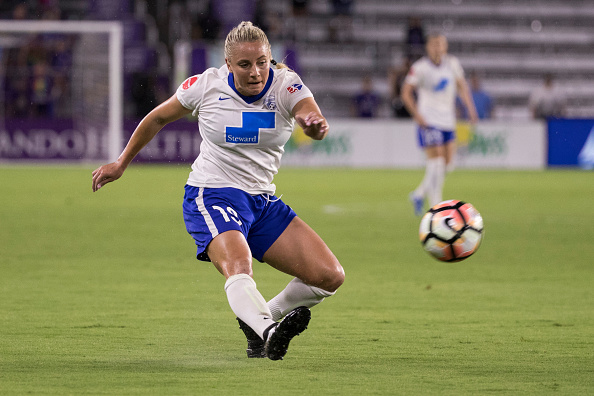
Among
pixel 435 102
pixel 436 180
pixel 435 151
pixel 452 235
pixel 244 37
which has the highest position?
pixel 244 37

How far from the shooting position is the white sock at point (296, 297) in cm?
522

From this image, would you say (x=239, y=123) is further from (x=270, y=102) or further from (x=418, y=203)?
(x=418, y=203)

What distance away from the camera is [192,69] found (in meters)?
24.0

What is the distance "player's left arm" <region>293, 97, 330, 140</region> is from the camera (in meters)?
4.52

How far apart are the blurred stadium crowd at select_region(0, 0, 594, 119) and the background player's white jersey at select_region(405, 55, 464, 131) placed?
10986 millimetres

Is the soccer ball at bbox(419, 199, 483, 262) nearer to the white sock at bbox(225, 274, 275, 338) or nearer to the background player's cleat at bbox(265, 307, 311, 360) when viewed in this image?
the white sock at bbox(225, 274, 275, 338)

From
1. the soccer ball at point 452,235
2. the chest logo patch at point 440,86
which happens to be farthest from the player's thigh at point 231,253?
the chest logo patch at point 440,86

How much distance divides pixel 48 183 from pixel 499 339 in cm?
1383

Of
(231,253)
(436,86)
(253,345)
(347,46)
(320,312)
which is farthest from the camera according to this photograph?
(347,46)

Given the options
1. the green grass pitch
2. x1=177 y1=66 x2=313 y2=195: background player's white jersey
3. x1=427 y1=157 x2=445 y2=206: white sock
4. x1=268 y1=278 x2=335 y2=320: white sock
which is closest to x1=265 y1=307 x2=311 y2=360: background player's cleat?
the green grass pitch

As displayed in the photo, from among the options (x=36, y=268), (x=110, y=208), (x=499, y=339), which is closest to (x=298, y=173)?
(x=110, y=208)

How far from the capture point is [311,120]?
454cm

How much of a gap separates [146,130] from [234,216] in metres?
0.68

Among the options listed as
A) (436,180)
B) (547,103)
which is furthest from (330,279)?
(547,103)
